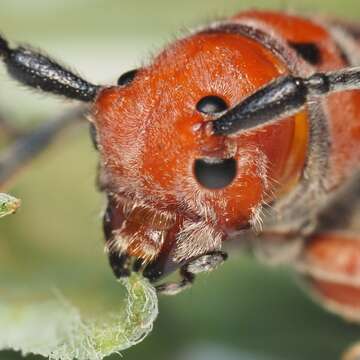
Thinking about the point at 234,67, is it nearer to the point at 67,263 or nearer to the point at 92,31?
the point at 67,263

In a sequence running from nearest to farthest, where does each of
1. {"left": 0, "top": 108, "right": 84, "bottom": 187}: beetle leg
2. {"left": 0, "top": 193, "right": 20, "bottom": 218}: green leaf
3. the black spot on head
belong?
{"left": 0, "top": 193, "right": 20, "bottom": 218}: green leaf
the black spot on head
{"left": 0, "top": 108, "right": 84, "bottom": 187}: beetle leg

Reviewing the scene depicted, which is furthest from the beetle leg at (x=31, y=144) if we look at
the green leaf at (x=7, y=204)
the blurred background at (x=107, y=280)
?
the green leaf at (x=7, y=204)

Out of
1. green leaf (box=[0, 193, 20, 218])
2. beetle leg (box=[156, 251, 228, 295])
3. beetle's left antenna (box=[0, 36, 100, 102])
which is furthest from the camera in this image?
beetle's left antenna (box=[0, 36, 100, 102])

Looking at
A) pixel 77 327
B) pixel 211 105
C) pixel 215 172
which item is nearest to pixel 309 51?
pixel 211 105

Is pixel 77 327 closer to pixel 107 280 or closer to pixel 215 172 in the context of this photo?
pixel 215 172

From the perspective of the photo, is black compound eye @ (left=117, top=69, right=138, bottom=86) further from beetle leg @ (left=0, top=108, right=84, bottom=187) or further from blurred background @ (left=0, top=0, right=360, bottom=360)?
beetle leg @ (left=0, top=108, right=84, bottom=187)

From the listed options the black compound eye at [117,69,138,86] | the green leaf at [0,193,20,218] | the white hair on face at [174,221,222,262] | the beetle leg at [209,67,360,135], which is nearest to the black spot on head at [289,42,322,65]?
the beetle leg at [209,67,360,135]

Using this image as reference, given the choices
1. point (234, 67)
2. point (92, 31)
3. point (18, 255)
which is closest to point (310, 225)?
point (234, 67)

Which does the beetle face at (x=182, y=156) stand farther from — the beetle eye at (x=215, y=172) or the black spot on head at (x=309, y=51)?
the black spot on head at (x=309, y=51)
